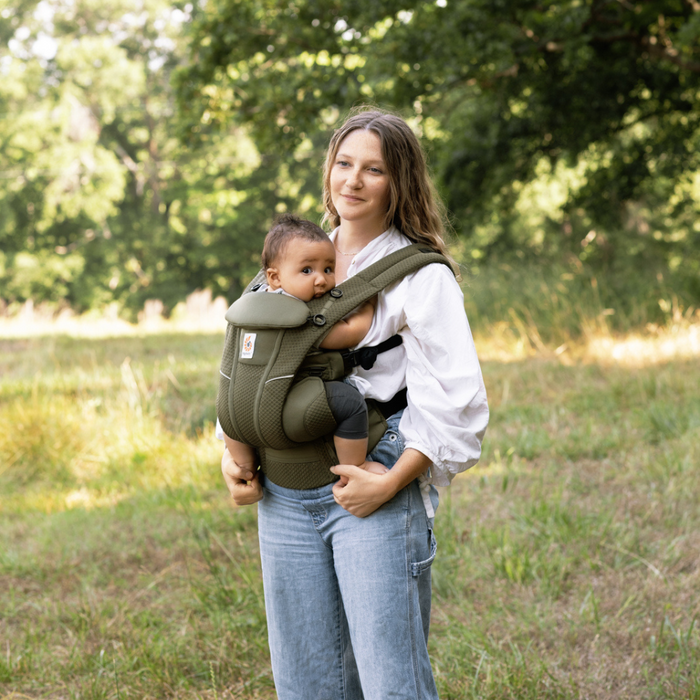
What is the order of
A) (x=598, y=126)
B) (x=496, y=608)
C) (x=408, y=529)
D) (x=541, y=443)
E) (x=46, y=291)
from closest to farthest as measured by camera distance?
1. (x=408, y=529)
2. (x=496, y=608)
3. (x=541, y=443)
4. (x=598, y=126)
5. (x=46, y=291)

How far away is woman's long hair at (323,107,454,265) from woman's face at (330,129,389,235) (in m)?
0.02

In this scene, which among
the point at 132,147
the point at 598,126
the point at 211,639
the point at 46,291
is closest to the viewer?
the point at 211,639

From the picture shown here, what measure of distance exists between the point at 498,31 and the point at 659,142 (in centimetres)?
424

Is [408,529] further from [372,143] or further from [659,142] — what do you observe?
[659,142]

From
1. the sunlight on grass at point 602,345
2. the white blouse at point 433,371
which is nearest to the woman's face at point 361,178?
the white blouse at point 433,371

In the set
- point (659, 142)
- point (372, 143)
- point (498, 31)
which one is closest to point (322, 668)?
point (372, 143)

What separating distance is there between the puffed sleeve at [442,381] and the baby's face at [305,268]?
0.21 m

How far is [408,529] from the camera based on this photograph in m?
1.73

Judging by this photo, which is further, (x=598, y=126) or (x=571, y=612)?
(x=598, y=126)

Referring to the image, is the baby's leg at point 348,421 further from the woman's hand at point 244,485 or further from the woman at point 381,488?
the woman's hand at point 244,485

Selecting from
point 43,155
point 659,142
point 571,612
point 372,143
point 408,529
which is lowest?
point 571,612

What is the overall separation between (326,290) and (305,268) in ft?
0.24

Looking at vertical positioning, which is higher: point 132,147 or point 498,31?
point 132,147

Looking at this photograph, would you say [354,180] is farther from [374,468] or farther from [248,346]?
[374,468]
